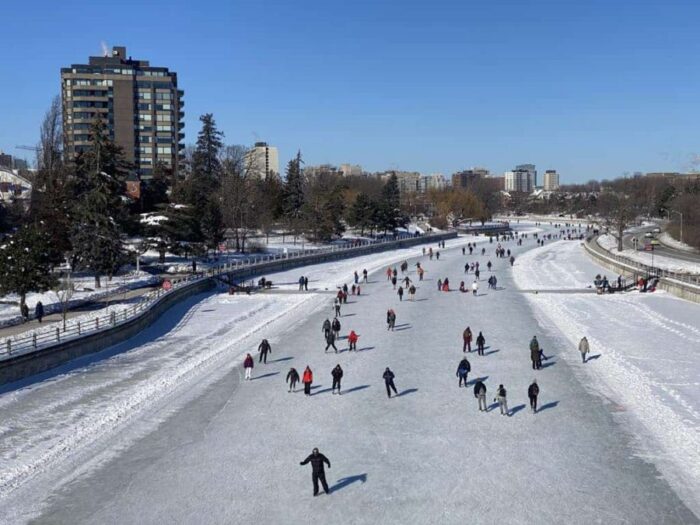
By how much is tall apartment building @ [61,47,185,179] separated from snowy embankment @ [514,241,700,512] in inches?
3057

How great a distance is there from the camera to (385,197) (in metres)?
105

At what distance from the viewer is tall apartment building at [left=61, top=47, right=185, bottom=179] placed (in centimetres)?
10744

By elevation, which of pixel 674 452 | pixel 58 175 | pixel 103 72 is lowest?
pixel 674 452

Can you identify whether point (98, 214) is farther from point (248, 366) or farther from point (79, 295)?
point (248, 366)

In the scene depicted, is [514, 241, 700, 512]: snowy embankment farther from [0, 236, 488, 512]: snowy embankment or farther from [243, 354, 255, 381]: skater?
[0, 236, 488, 512]: snowy embankment

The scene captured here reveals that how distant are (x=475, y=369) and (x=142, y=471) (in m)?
12.9

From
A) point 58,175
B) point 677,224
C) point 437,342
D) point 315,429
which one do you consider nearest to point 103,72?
point 58,175

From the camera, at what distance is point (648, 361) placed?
2597 cm

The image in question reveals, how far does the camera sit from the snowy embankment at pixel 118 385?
1639 centimetres

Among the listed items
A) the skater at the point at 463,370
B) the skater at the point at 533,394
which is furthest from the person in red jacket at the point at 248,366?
the skater at the point at 533,394

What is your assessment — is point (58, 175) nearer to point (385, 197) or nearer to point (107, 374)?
point (107, 374)

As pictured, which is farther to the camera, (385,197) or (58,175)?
(385,197)

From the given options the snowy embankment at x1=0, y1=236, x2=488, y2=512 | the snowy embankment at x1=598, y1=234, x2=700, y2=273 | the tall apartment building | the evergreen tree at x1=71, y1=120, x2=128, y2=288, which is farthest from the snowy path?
the tall apartment building

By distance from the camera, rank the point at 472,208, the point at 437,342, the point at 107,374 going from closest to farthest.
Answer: the point at 107,374 → the point at 437,342 → the point at 472,208
